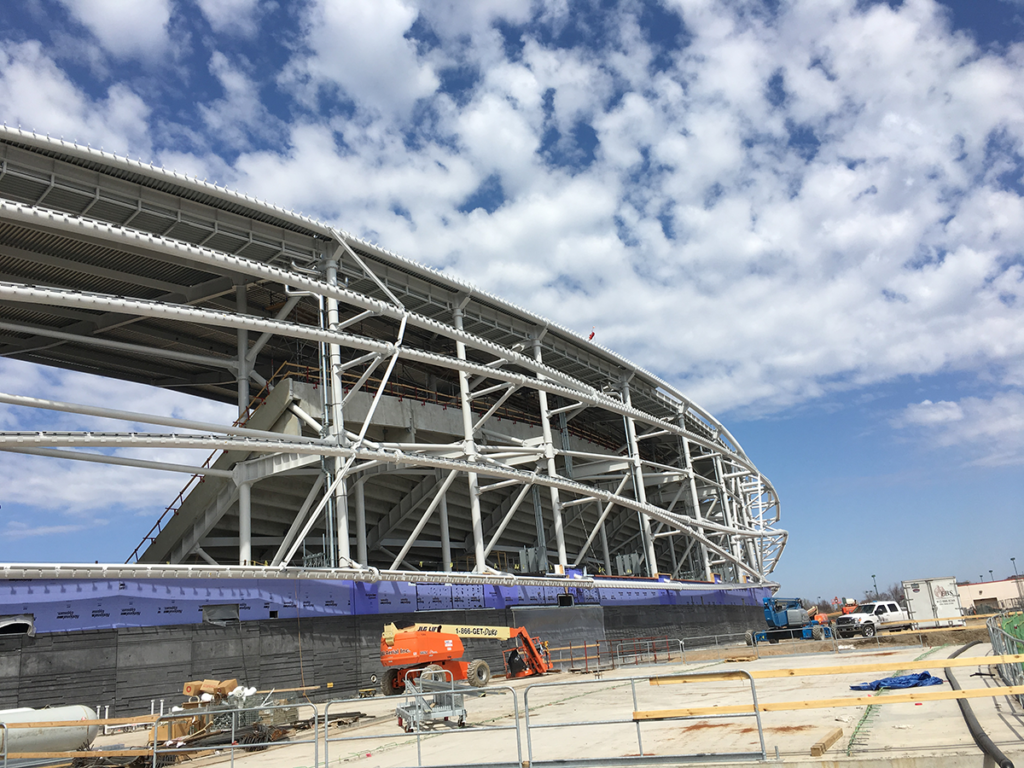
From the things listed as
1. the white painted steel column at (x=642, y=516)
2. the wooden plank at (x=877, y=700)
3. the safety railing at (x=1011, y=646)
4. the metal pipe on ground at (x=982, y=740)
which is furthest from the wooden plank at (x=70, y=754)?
the white painted steel column at (x=642, y=516)

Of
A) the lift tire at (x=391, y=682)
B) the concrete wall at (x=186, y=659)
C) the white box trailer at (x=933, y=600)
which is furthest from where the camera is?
the white box trailer at (x=933, y=600)

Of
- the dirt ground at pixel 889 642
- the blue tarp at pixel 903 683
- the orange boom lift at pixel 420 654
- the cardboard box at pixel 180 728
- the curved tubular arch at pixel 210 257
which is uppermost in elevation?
the curved tubular arch at pixel 210 257

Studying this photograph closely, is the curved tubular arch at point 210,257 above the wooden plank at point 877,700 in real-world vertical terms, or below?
above

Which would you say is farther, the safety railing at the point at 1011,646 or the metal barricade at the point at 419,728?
the safety railing at the point at 1011,646

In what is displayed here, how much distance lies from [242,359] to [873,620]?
103 feet

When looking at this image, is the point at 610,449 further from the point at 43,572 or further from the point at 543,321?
the point at 43,572

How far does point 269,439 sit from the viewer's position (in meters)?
24.3

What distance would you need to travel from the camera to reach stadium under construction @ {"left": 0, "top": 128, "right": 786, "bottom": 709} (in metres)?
19.5

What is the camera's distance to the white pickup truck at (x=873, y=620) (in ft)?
120

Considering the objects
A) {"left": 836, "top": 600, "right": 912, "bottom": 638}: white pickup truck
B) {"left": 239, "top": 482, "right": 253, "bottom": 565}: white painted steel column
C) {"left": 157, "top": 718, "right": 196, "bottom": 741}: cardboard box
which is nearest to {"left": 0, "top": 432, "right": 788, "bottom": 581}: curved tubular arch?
{"left": 239, "top": 482, "right": 253, "bottom": 565}: white painted steel column

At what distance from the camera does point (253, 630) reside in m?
21.0

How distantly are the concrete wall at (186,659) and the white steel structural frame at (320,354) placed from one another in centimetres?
238

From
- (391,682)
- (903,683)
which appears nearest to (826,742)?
(903,683)

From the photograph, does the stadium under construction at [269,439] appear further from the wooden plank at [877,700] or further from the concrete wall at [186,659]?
the wooden plank at [877,700]
